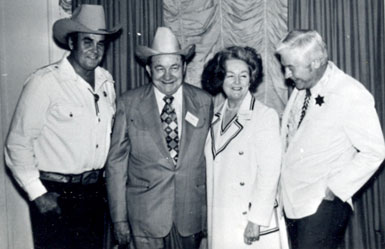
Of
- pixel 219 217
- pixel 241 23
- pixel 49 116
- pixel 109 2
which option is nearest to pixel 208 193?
pixel 219 217

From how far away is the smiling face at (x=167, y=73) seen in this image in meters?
2.74

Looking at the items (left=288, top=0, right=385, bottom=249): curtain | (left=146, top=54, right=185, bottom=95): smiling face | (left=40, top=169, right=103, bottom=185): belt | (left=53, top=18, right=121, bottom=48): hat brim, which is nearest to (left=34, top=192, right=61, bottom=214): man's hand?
(left=40, top=169, right=103, bottom=185): belt

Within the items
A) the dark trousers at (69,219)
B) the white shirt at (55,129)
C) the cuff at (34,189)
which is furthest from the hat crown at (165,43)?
the cuff at (34,189)

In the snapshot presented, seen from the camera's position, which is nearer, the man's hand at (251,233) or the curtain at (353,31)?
the man's hand at (251,233)

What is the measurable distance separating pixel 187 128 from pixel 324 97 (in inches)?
33.7

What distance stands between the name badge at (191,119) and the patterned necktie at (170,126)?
0.26 feet

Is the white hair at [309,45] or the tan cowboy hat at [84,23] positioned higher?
→ the tan cowboy hat at [84,23]

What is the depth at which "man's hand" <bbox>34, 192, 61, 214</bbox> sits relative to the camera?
260 centimetres

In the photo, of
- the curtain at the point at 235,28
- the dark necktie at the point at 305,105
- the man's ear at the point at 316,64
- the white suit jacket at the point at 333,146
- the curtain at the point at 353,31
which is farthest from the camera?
the curtain at the point at 235,28

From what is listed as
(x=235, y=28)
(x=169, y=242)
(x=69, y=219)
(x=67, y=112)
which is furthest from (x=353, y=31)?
(x=69, y=219)

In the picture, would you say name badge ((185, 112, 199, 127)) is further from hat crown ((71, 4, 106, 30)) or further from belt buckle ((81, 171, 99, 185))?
hat crown ((71, 4, 106, 30))

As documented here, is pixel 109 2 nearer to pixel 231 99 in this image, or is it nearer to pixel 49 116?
pixel 49 116

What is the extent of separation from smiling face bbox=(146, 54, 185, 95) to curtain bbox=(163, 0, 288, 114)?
95 centimetres

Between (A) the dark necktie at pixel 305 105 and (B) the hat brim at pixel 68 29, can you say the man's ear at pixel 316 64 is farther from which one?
(B) the hat brim at pixel 68 29
